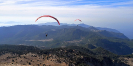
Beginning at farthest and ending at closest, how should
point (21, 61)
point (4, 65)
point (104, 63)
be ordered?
1. point (104, 63)
2. point (21, 61)
3. point (4, 65)

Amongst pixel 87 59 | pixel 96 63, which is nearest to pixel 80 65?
pixel 87 59

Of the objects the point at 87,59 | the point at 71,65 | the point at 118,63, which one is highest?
the point at 71,65

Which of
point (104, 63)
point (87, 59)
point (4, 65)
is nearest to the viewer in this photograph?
point (4, 65)

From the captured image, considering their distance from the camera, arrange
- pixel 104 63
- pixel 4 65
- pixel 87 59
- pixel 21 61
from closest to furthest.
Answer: pixel 4 65
pixel 21 61
pixel 87 59
pixel 104 63

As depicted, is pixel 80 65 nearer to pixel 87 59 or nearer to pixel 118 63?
pixel 87 59

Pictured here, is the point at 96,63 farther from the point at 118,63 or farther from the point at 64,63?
Answer: the point at 64,63

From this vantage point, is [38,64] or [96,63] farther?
[96,63]

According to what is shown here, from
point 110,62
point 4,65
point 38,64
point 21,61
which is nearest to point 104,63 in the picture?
point 110,62

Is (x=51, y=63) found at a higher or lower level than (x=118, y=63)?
higher

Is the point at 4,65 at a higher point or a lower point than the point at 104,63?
higher
